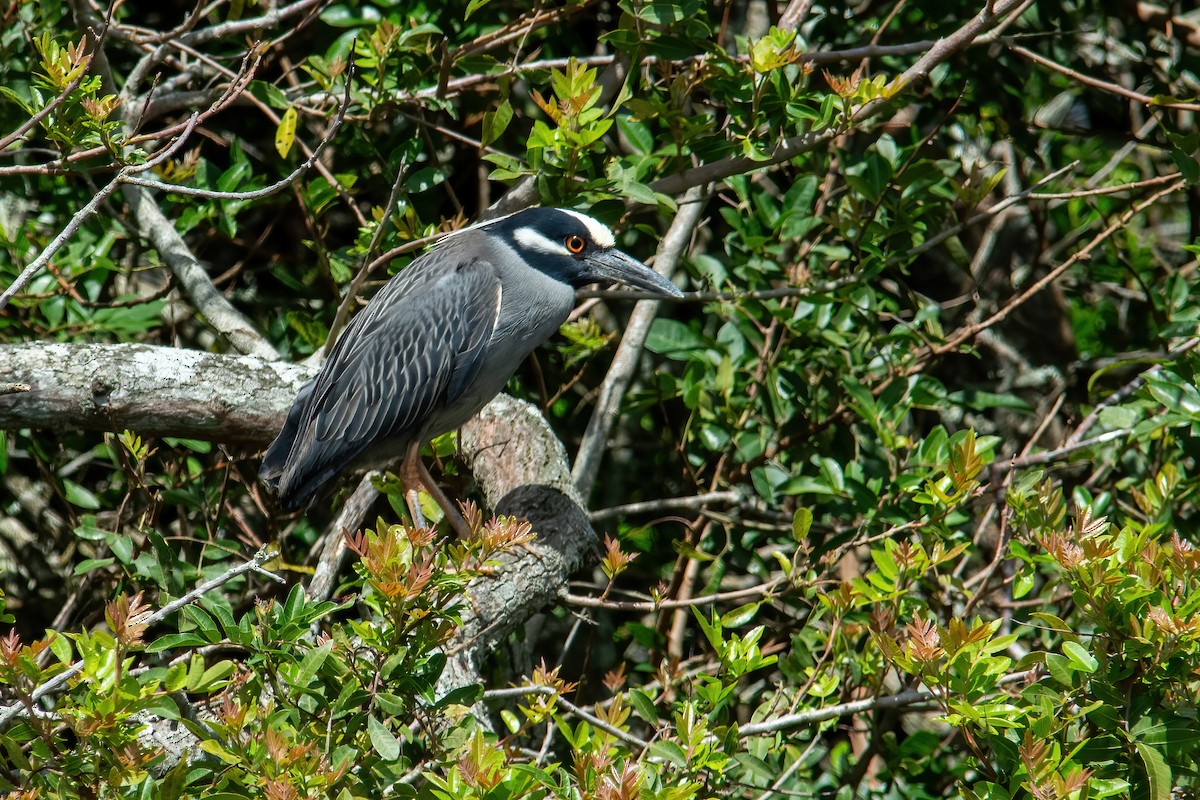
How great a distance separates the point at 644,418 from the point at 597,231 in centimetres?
92

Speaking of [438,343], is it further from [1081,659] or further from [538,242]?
[1081,659]

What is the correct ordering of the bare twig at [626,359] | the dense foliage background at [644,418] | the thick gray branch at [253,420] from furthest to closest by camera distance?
the bare twig at [626,359], the thick gray branch at [253,420], the dense foliage background at [644,418]

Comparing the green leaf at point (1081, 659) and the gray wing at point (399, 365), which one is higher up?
Result: the gray wing at point (399, 365)

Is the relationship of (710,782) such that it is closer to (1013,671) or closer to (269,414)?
(1013,671)

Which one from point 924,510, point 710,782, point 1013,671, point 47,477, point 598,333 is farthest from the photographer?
point 598,333

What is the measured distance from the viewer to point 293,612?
2.25 meters

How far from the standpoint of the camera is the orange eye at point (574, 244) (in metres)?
3.88

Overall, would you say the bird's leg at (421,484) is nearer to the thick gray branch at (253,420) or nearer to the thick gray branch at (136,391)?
the thick gray branch at (253,420)

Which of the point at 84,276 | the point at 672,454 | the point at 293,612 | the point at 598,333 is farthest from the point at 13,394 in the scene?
the point at 672,454

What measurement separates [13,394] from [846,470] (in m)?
2.46

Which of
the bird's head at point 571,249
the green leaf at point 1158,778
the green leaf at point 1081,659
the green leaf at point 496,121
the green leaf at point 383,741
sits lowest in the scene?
the green leaf at point 1158,778

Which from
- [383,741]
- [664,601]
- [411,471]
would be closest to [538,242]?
[411,471]

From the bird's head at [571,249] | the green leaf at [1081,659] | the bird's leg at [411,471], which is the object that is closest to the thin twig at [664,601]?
the bird's leg at [411,471]

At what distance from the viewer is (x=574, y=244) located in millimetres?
3895
